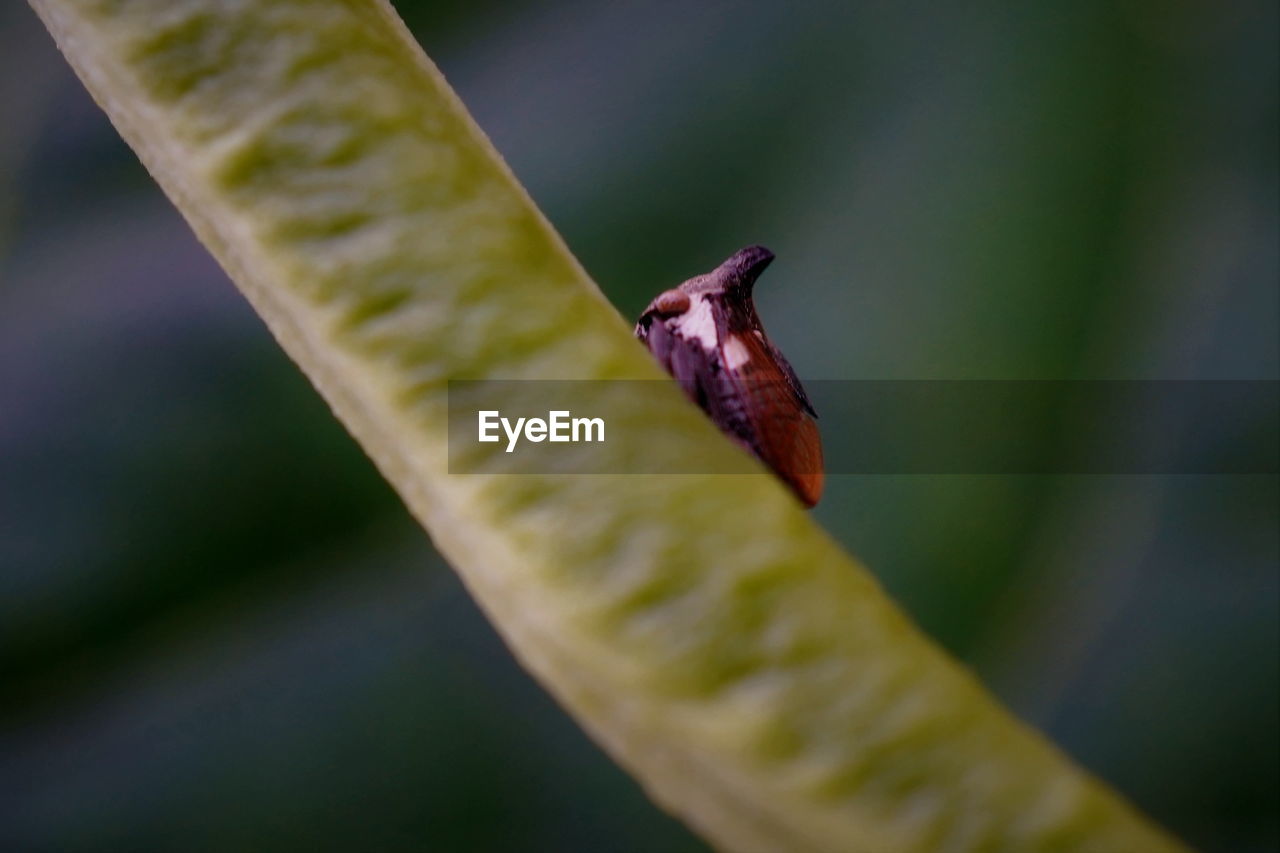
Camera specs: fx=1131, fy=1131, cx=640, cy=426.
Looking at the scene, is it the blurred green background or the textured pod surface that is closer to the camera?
the textured pod surface

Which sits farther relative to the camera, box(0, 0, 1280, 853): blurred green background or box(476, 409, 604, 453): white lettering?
box(0, 0, 1280, 853): blurred green background

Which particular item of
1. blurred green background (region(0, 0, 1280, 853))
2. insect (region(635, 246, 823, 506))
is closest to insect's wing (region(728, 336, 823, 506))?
insect (region(635, 246, 823, 506))

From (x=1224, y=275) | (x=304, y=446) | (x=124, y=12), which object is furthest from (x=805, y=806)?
(x=1224, y=275)

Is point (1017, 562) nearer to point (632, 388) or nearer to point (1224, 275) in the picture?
point (1224, 275)

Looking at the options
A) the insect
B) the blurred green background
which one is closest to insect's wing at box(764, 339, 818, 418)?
the insect

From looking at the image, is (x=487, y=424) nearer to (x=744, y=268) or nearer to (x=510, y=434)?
(x=510, y=434)

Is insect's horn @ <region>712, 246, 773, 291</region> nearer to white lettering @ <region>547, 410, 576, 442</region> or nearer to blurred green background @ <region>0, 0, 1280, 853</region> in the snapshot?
white lettering @ <region>547, 410, 576, 442</region>

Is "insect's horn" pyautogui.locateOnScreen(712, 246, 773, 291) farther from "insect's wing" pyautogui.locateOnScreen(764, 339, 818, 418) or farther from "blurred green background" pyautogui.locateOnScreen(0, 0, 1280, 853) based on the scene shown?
"blurred green background" pyautogui.locateOnScreen(0, 0, 1280, 853)

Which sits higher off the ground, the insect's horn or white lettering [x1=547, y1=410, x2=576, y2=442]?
the insect's horn

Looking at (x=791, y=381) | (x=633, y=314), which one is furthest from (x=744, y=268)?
(x=633, y=314)
